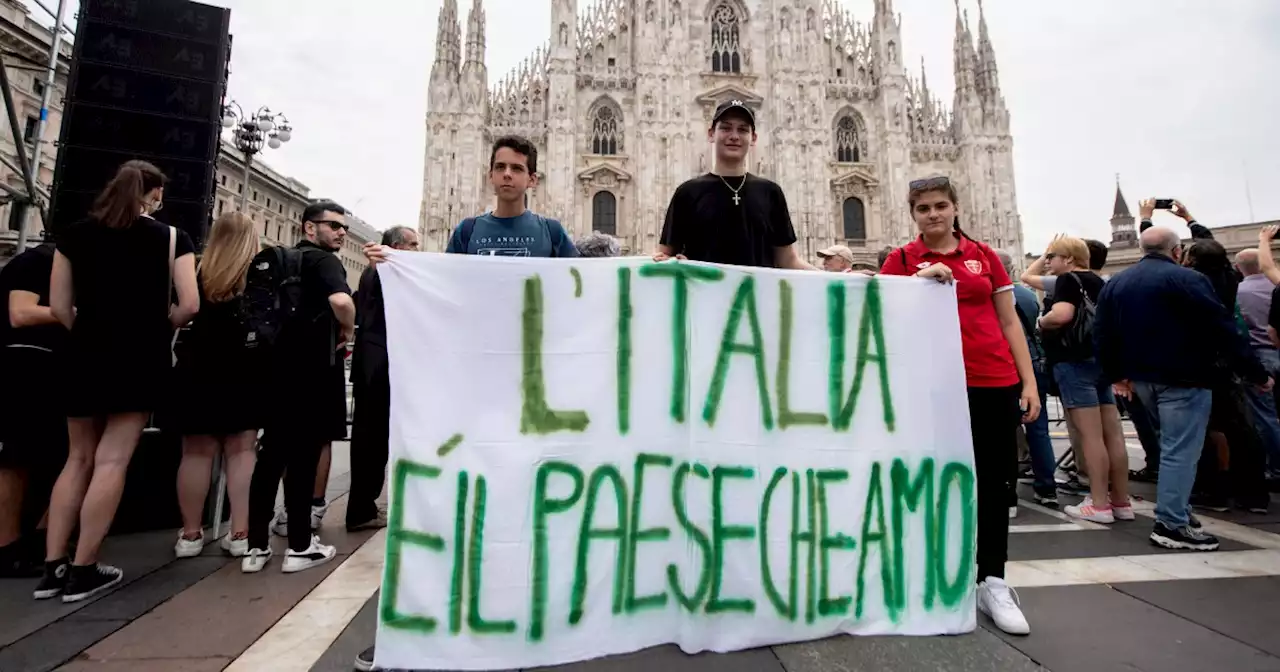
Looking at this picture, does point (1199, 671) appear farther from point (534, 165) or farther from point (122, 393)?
point (122, 393)

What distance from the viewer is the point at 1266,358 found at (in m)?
5.09

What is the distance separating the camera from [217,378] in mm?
3436

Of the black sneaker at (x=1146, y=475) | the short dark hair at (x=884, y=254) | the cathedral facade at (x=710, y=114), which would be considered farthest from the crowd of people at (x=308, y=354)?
the cathedral facade at (x=710, y=114)

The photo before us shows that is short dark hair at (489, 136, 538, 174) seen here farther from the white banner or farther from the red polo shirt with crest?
the red polo shirt with crest

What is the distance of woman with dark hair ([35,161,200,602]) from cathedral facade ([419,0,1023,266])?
23.5 meters

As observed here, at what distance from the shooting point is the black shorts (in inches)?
129

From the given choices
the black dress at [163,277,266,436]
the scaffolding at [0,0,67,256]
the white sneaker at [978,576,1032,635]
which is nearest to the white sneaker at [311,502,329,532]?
the black dress at [163,277,266,436]

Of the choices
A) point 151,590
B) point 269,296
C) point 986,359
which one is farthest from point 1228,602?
point 151,590

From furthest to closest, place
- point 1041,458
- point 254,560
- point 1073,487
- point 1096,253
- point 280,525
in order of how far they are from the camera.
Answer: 1. point 1073,487
2. point 1096,253
3. point 1041,458
4. point 280,525
5. point 254,560

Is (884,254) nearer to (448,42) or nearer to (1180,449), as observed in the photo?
(1180,449)

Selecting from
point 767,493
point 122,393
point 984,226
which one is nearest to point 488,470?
point 767,493

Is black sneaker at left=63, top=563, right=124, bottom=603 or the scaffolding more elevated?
the scaffolding

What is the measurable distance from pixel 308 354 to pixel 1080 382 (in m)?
5.60

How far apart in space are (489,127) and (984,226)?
25411mm
